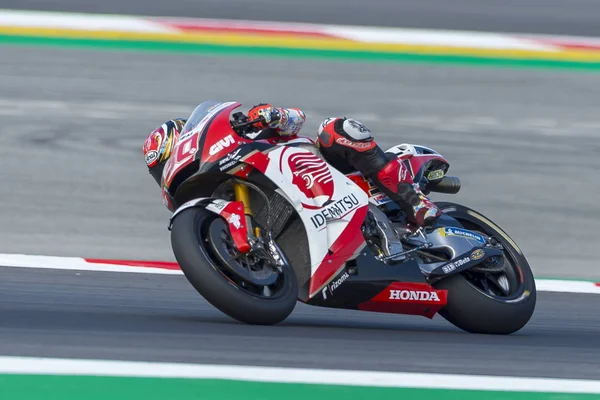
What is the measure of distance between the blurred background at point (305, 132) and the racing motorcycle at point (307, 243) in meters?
0.17

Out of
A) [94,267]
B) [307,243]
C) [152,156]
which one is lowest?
[94,267]

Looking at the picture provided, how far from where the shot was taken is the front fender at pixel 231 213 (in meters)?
4.96

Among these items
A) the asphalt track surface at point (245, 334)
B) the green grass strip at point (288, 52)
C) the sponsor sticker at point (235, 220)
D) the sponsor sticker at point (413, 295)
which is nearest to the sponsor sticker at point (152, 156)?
the sponsor sticker at point (235, 220)

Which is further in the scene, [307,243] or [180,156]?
[307,243]

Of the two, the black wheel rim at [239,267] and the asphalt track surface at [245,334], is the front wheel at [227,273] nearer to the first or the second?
the black wheel rim at [239,267]

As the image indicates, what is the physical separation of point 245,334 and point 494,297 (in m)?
1.43

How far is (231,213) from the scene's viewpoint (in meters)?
5.06

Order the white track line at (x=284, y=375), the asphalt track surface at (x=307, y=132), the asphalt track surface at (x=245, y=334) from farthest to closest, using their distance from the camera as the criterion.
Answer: the asphalt track surface at (x=307, y=132), the asphalt track surface at (x=245, y=334), the white track line at (x=284, y=375)

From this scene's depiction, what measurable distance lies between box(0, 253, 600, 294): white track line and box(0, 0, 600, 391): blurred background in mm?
127

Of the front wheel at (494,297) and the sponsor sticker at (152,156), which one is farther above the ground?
the sponsor sticker at (152,156)

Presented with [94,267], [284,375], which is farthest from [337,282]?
→ [94,267]

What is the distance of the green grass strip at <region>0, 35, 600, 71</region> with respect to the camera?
9.69 meters

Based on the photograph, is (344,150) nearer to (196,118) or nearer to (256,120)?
(256,120)

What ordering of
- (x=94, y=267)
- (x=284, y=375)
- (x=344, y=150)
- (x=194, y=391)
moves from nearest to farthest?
(x=194, y=391) → (x=284, y=375) → (x=344, y=150) → (x=94, y=267)
